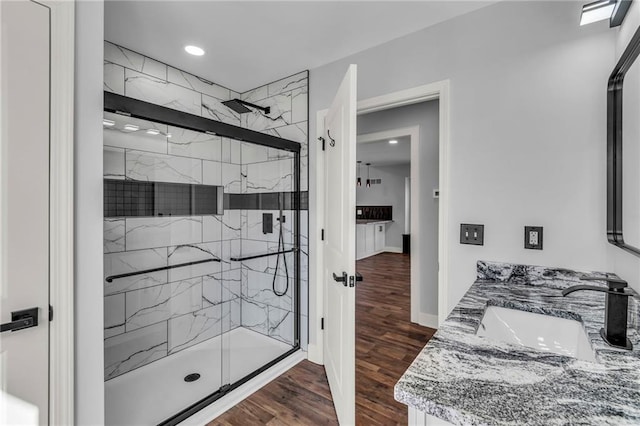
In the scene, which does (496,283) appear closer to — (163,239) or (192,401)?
(192,401)

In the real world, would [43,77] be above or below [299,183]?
above

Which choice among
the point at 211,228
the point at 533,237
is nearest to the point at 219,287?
the point at 211,228

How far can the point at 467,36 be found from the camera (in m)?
1.86

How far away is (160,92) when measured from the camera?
8.27 feet

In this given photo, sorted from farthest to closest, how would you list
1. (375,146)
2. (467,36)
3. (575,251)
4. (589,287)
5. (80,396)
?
(375,146) → (467,36) → (575,251) → (80,396) → (589,287)

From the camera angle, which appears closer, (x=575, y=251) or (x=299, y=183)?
(x=575, y=251)

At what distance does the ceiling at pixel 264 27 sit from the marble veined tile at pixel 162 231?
1.34 meters

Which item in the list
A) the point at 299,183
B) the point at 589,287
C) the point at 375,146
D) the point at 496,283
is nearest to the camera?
the point at 589,287

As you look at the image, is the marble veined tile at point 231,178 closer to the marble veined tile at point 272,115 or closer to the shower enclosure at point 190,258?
the shower enclosure at point 190,258

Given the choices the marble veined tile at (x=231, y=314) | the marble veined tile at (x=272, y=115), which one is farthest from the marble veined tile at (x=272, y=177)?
the marble veined tile at (x=231, y=314)

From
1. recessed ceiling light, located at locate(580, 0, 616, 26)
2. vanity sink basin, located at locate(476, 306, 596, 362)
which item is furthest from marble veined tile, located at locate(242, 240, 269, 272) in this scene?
recessed ceiling light, located at locate(580, 0, 616, 26)

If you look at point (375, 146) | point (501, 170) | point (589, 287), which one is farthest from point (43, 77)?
point (375, 146)

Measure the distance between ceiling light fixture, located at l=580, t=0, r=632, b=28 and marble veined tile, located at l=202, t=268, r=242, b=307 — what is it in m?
2.83

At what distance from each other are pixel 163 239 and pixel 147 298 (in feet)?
1.55
